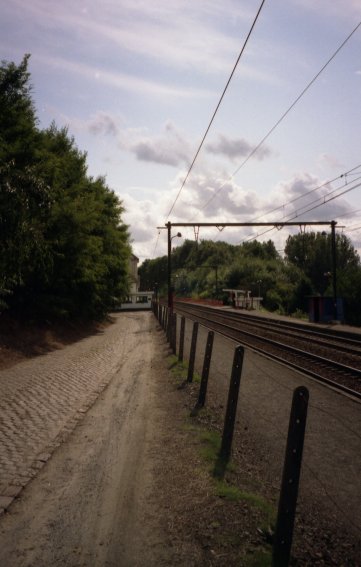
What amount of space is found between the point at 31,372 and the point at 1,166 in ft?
17.7

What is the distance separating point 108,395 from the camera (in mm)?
10156

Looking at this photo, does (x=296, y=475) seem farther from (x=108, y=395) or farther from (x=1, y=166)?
(x=1, y=166)

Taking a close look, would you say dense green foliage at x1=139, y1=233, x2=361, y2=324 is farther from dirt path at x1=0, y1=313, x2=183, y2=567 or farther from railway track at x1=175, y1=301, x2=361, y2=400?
dirt path at x1=0, y1=313, x2=183, y2=567

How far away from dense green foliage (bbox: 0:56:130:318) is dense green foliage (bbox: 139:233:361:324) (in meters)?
20.5

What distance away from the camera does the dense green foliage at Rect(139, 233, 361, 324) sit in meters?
46.9

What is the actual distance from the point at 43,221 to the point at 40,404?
8229 mm

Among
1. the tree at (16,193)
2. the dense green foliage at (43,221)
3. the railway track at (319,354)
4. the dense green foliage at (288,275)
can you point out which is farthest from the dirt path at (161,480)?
the dense green foliage at (288,275)

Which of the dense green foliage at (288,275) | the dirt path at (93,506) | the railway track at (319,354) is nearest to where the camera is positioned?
the dirt path at (93,506)

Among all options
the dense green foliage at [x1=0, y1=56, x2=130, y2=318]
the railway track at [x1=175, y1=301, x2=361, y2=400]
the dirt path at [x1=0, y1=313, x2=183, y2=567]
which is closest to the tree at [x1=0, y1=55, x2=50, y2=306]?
the dense green foliage at [x1=0, y1=56, x2=130, y2=318]

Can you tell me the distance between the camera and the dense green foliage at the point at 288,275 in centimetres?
4694

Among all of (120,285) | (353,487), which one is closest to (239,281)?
(120,285)

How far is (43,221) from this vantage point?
1583 cm

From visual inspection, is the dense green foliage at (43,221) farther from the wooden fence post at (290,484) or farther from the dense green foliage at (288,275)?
the dense green foliage at (288,275)

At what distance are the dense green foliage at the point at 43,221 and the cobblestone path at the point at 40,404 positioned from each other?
2.37m
